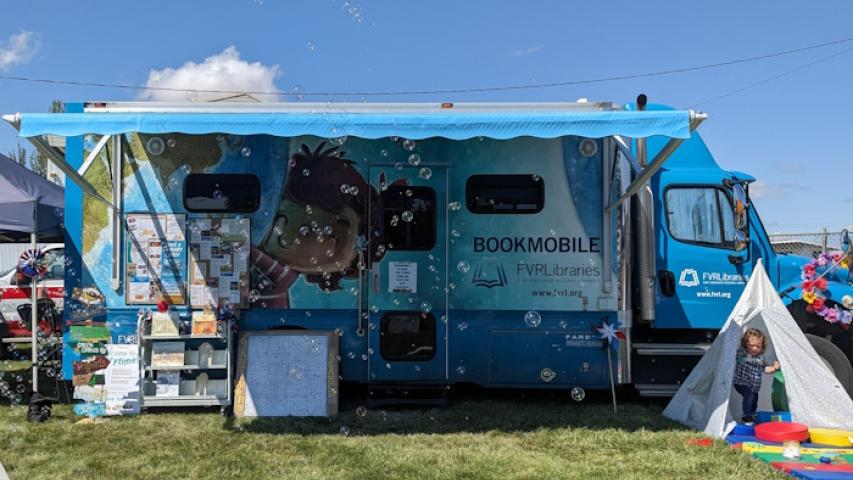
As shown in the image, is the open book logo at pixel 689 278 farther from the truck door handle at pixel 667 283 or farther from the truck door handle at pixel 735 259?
the truck door handle at pixel 735 259

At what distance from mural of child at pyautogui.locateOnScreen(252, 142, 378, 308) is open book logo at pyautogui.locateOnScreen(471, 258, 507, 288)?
120 centimetres

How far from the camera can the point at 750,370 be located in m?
6.05

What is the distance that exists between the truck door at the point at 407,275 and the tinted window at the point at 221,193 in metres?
1.20

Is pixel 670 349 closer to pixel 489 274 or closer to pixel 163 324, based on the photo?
pixel 489 274

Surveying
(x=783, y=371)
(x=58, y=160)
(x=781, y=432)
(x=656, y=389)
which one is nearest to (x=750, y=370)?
(x=783, y=371)

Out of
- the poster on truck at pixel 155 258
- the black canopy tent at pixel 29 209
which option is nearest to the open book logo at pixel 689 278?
the poster on truck at pixel 155 258

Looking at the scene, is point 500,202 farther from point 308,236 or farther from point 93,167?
point 93,167

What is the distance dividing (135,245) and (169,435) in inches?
74.8

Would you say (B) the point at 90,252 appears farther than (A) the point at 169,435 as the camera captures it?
Yes

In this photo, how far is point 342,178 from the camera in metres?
6.52

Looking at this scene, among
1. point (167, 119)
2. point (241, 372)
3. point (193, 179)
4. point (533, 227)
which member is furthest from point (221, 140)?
point (533, 227)

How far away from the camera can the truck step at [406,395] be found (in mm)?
6484

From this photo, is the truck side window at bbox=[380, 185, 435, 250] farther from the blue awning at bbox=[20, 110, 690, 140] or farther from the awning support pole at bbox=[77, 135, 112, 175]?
the awning support pole at bbox=[77, 135, 112, 175]

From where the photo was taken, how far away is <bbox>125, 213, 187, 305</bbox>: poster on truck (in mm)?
6426
